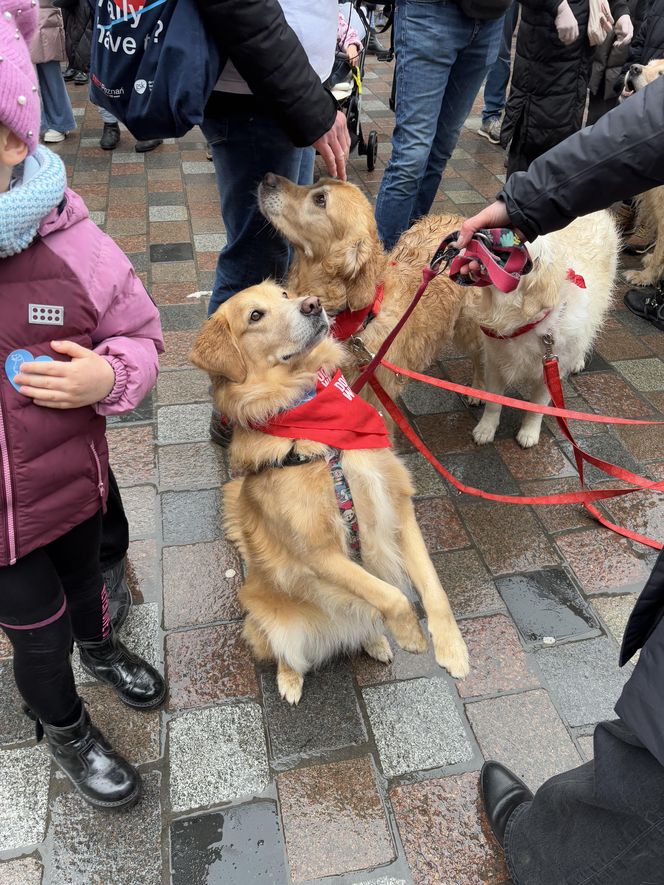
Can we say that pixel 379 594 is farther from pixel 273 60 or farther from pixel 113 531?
pixel 273 60

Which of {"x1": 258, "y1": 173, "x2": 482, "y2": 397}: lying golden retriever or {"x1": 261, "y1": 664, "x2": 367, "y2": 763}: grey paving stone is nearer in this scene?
{"x1": 261, "y1": 664, "x2": 367, "y2": 763}: grey paving stone

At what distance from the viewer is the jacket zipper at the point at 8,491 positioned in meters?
1.40

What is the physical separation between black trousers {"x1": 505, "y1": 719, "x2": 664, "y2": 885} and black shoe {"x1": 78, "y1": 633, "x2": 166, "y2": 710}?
4.50 ft

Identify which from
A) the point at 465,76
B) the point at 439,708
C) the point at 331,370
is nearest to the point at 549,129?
the point at 465,76

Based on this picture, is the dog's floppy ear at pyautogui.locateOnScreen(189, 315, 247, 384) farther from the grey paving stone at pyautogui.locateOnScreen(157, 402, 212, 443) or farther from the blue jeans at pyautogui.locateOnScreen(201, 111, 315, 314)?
the grey paving stone at pyautogui.locateOnScreen(157, 402, 212, 443)

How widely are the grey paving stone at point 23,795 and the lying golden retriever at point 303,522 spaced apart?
829mm

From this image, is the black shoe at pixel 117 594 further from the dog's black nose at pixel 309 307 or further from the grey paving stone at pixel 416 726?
the dog's black nose at pixel 309 307

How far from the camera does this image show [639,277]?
5.01m

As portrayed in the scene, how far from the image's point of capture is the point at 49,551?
5.72ft

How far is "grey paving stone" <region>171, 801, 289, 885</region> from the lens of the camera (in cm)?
185

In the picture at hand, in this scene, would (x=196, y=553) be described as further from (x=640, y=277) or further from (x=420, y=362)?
(x=640, y=277)

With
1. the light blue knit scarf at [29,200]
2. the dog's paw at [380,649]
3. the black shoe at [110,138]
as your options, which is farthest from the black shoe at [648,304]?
the black shoe at [110,138]

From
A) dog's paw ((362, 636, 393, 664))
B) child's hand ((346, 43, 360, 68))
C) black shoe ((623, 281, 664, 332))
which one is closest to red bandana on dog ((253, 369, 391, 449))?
dog's paw ((362, 636, 393, 664))

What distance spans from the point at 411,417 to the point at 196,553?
159 centimetres
